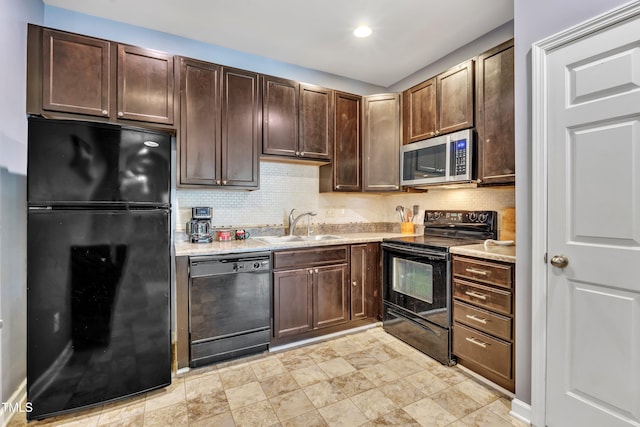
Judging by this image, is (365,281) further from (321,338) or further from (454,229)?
(454,229)

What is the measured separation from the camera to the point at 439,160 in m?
2.72

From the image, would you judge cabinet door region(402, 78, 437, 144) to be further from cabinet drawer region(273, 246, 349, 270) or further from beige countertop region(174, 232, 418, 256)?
cabinet drawer region(273, 246, 349, 270)

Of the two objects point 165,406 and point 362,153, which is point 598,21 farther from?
point 165,406

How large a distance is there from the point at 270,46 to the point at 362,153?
1407 mm

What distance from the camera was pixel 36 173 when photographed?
1.67 metres

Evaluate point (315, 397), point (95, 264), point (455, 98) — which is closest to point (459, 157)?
point (455, 98)

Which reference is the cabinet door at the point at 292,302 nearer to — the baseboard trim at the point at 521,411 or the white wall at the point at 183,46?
the baseboard trim at the point at 521,411

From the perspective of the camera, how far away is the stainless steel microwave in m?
2.47

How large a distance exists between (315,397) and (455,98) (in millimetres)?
2633

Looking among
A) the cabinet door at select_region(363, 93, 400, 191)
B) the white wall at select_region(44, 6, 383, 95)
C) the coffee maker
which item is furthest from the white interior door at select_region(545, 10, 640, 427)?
the coffee maker

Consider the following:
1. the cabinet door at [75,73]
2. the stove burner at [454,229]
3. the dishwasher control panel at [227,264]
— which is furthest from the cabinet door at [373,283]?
the cabinet door at [75,73]

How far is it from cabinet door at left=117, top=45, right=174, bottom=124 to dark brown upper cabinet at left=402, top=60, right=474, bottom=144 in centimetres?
228

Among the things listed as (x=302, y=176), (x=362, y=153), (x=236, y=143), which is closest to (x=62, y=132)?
(x=236, y=143)

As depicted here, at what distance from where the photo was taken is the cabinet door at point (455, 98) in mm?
2479
